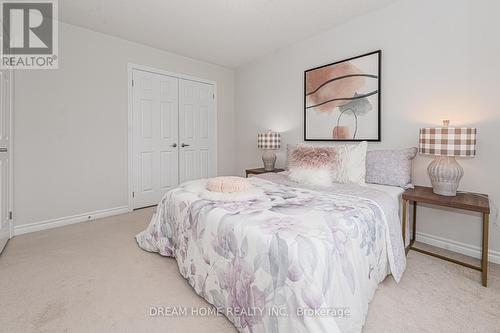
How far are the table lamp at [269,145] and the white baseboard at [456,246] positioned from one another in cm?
206

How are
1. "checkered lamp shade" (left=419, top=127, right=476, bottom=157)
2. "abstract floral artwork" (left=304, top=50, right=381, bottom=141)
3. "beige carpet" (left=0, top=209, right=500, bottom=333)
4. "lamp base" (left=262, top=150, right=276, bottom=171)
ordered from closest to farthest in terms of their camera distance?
"beige carpet" (left=0, top=209, right=500, bottom=333) → "checkered lamp shade" (left=419, top=127, right=476, bottom=157) → "abstract floral artwork" (left=304, top=50, right=381, bottom=141) → "lamp base" (left=262, top=150, right=276, bottom=171)

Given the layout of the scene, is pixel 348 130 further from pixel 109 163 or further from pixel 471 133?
pixel 109 163

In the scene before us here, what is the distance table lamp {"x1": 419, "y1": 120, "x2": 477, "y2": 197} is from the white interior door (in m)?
3.87

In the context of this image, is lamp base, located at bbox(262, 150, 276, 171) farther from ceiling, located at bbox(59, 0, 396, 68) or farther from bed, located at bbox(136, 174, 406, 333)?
bed, located at bbox(136, 174, 406, 333)

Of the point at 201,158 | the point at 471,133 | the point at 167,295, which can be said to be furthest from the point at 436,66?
the point at 201,158

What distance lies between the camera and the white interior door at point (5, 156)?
7.77ft

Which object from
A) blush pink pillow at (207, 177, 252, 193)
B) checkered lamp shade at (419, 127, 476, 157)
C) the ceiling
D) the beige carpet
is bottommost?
the beige carpet

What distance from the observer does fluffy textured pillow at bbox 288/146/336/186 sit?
2303mm

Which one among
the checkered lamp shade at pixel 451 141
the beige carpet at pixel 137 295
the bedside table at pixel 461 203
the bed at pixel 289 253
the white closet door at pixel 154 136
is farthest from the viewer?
the white closet door at pixel 154 136

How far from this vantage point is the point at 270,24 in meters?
3.01

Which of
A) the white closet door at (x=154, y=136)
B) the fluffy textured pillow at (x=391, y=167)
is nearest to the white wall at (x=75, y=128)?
the white closet door at (x=154, y=136)

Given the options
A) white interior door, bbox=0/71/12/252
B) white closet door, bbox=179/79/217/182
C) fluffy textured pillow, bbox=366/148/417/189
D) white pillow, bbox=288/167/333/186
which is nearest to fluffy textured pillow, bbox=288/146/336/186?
white pillow, bbox=288/167/333/186

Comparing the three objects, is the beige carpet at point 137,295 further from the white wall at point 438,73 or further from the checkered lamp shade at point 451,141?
the checkered lamp shade at point 451,141

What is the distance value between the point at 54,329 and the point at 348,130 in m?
3.10
